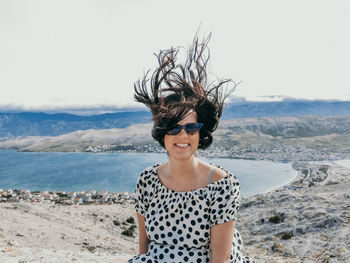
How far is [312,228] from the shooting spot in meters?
8.42

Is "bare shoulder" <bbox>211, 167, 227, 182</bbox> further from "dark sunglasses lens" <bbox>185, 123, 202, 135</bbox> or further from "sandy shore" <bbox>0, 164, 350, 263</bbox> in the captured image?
Answer: "sandy shore" <bbox>0, 164, 350, 263</bbox>

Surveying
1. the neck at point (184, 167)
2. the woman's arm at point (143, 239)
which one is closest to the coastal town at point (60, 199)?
the woman's arm at point (143, 239)

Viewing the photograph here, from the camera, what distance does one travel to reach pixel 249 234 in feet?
32.5

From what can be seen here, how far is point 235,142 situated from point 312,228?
177688 millimetres

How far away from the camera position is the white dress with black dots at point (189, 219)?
79.3 inches

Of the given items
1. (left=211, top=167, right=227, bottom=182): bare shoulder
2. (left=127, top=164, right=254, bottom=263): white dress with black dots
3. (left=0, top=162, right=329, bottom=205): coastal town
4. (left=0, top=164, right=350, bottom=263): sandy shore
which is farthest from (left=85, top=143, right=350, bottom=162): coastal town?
(left=211, top=167, right=227, bottom=182): bare shoulder

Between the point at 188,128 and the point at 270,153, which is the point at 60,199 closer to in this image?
the point at 188,128

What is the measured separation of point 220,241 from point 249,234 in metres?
8.94

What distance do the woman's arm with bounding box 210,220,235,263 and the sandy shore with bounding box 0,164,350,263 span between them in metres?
4.15

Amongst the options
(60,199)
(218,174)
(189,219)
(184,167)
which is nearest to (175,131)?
(184,167)

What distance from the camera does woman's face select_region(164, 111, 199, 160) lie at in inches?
82.2

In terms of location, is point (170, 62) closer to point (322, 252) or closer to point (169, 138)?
point (169, 138)

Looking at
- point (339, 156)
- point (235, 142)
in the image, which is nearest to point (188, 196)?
point (339, 156)

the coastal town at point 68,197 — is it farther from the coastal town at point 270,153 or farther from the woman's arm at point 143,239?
the coastal town at point 270,153
